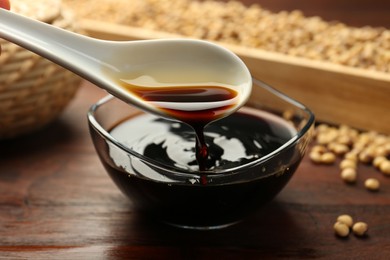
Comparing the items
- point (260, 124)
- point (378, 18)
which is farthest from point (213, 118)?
point (378, 18)

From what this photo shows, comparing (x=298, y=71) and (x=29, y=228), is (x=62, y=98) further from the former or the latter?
(x=298, y=71)

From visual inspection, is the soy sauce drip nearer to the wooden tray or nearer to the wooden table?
the wooden table

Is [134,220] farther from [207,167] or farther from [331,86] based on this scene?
[331,86]

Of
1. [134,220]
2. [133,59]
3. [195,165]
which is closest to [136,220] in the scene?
[134,220]

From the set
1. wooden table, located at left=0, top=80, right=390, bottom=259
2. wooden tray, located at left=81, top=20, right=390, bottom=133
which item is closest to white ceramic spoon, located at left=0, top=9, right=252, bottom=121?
wooden table, located at left=0, top=80, right=390, bottom=259

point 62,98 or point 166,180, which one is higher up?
point 166,180

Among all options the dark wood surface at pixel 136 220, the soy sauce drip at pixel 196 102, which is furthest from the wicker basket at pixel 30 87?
the soy sauce drip at pixel 196 102
